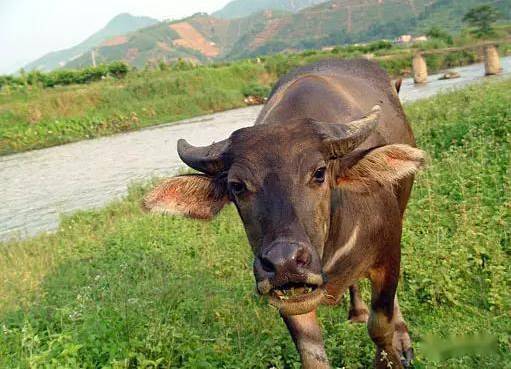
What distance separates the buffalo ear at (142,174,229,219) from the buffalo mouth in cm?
69

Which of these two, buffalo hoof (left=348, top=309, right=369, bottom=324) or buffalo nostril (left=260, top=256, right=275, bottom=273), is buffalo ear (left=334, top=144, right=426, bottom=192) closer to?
buffalo nostril (left=260, top=256, right=275, bottom=273)

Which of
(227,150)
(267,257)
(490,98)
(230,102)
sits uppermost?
(227,150)

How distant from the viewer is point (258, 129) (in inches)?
92.2

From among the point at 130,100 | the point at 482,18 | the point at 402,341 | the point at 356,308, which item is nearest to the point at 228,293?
the point at 356,308

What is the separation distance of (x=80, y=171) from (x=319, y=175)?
12.6 m

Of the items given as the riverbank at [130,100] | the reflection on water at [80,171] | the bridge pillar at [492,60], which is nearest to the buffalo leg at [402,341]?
the reflection on water at [80,171]

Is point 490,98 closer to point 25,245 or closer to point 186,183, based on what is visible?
point 186,183

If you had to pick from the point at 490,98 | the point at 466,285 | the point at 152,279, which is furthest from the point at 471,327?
the point at 490,98

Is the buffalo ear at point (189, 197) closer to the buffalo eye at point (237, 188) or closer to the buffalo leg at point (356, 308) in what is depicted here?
the buffalo eye at point (237, 188)

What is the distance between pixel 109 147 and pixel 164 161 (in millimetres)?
5723

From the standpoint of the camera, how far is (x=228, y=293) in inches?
155

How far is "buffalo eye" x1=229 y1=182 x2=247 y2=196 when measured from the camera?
2.23m

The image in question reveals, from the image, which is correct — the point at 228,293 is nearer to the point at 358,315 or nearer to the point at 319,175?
the point at 358,315

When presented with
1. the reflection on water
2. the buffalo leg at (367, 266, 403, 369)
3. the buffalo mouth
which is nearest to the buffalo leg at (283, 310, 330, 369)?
the buffalo leg at (367, 266, 403, 369)
